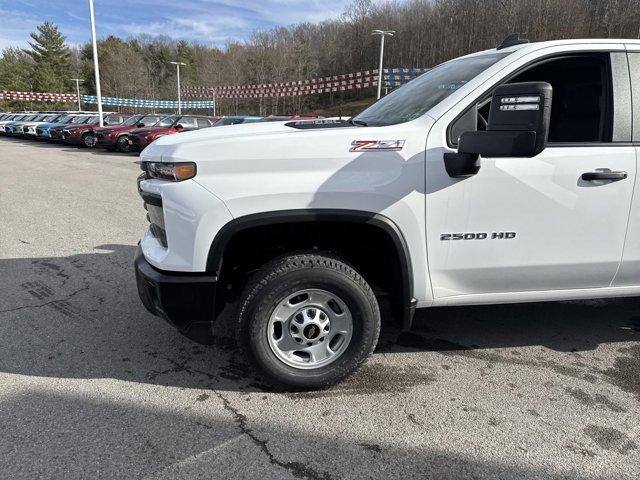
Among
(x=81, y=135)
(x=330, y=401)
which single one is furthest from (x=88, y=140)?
(x=330, y=401)

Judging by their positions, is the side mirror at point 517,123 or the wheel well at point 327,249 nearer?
the side mirror at point 517,123

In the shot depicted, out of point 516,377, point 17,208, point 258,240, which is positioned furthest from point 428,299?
point 17,208

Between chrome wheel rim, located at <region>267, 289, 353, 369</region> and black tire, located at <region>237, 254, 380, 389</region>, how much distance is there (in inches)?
1.3

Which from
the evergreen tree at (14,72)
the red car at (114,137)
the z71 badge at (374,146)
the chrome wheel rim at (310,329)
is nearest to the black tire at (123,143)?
the red car at (114,137)

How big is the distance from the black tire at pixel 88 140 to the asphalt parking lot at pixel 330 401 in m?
18.9

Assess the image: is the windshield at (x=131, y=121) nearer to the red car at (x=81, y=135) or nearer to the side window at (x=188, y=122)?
the red car at (x=81, y=135)

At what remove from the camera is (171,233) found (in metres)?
2.67

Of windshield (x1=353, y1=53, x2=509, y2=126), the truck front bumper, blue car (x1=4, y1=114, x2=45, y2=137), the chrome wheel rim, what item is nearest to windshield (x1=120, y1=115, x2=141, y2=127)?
blue car (x1=4, y1=114, x2=45, y2=137)

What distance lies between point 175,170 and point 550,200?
2.13m

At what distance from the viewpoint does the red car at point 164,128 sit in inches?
738

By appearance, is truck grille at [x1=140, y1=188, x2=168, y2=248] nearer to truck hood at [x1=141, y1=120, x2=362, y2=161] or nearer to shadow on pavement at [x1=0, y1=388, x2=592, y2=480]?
truck hood at [x1=141, y1=120, x2=362, y2=161]

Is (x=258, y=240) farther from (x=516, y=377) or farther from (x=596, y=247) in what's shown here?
(x=596, y=247)

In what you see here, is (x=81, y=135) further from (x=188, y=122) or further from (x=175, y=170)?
(x=175, y=170)

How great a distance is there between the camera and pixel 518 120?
2.32 metres
